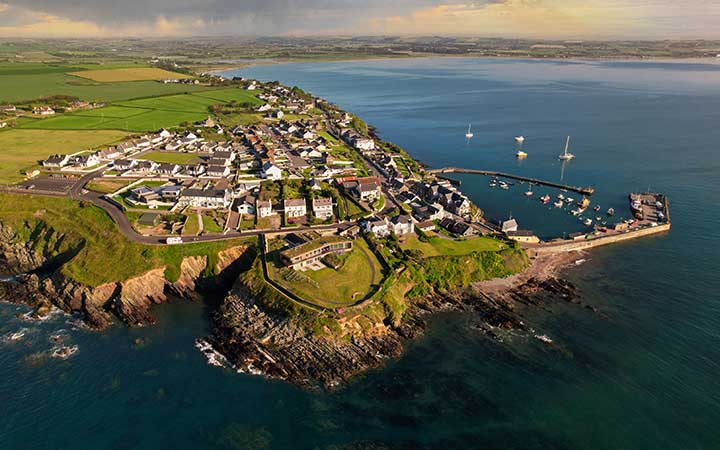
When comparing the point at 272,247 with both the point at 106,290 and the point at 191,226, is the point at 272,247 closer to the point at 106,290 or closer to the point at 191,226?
the point at 191,226

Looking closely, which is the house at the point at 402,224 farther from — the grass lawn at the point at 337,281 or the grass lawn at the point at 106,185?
the grass lawn at the point at 106,185

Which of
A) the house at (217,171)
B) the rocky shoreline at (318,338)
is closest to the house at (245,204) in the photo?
the house at (217,171)

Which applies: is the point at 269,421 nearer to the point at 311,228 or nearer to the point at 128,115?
the point at 311,228

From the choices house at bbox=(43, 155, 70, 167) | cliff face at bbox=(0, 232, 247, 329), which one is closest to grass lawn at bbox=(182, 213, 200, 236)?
cliff face at bbox=(0, 232, 247, 329)

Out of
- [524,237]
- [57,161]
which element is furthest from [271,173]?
→ [524,237]

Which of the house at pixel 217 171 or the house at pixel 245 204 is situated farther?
the house at pixel 217 171
